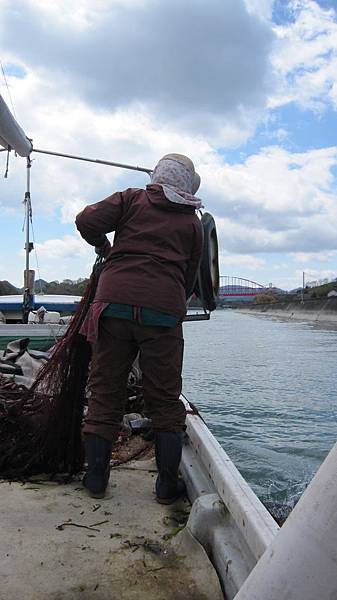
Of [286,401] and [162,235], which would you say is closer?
[162,235]

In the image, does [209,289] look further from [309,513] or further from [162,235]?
[309,513]

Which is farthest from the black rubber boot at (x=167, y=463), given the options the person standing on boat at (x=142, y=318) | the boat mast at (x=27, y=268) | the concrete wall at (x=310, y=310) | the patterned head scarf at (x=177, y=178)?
the concrete wall at (x=310, y=310)

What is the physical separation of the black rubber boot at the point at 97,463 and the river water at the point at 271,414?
82.3 inches

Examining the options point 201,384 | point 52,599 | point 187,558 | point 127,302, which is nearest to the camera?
point 52,599

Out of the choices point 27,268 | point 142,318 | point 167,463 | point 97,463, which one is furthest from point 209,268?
point 27,268

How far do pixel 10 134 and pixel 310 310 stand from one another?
70211mm

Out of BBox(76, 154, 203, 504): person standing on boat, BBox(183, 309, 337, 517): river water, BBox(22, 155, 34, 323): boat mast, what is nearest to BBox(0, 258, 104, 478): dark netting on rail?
BBox(76, 154, 203, 504): person standing on boat

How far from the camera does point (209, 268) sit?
324 cm

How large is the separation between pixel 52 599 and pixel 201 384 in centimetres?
1149

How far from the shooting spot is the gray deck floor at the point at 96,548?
1.85 m

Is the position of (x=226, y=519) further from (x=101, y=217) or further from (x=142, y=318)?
(x=101, y=217)

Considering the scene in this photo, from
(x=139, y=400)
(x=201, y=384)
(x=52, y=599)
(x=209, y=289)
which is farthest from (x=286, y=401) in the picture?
(x=52, y=599)

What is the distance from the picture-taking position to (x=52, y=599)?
1.78 meters

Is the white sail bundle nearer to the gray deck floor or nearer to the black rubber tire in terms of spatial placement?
the black rubber tire
